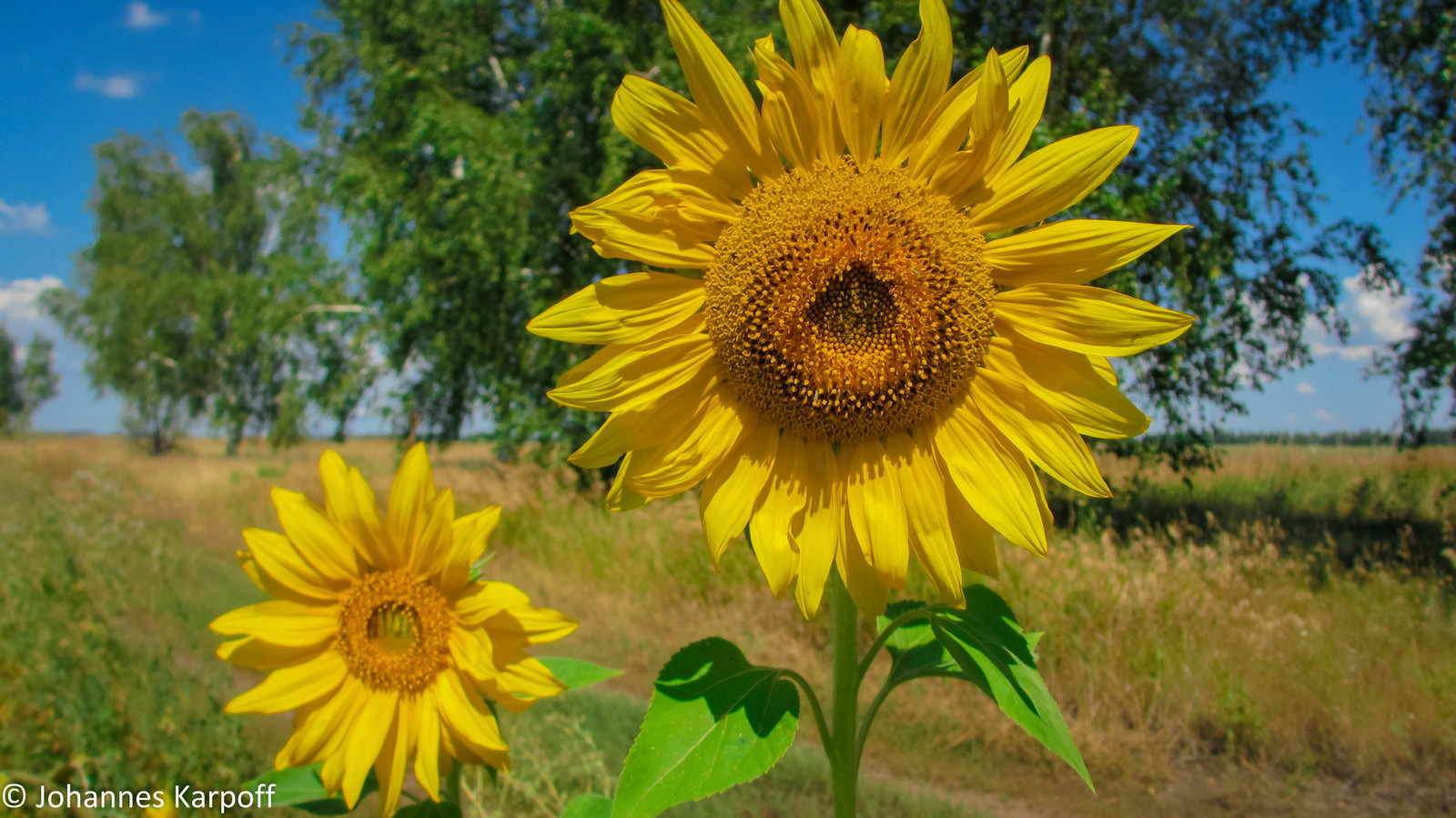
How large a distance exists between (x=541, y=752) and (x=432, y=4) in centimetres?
1492

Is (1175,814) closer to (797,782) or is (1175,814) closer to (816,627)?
(797,782)

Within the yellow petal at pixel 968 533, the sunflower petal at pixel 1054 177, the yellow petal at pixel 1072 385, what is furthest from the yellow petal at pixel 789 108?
the yellow petal at pixel 968 533

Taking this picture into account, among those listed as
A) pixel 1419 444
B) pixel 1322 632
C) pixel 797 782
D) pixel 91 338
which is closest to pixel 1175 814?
pixel 797 782

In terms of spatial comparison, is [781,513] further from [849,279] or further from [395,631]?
[395,631]

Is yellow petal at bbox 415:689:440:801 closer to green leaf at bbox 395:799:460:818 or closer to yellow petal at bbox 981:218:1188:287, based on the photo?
green leaf at bbox 395:799:460:818

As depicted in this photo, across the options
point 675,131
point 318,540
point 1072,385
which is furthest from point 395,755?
point 1072,385

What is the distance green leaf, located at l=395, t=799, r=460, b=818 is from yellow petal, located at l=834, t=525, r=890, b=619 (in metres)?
0.88

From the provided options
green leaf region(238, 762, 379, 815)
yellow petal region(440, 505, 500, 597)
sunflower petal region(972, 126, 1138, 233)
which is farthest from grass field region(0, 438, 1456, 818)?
sunflower petal region(972, 126, 1138, 233)

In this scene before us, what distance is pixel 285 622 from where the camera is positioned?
4.99 ft

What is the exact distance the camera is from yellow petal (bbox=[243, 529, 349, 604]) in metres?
1.53

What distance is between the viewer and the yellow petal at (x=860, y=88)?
1.02 m

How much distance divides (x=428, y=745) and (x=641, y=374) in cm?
85

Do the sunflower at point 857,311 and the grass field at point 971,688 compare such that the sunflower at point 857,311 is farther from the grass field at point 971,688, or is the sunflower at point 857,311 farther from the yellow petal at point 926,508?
the grass field at point 971,688

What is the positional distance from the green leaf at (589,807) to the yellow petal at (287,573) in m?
0.62
